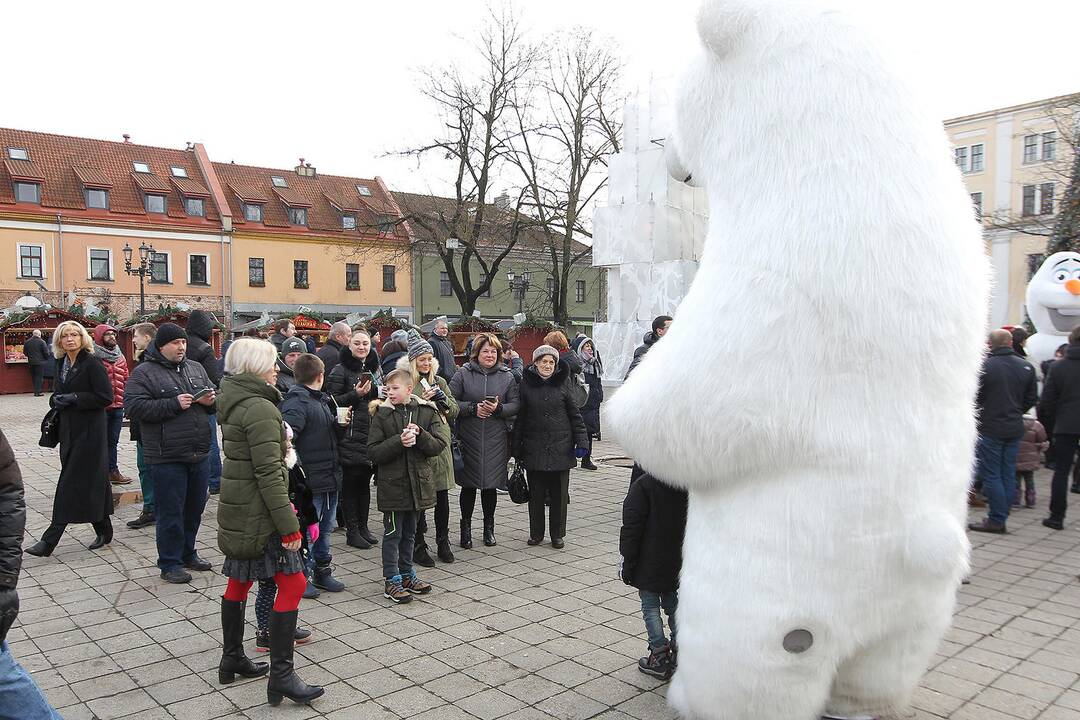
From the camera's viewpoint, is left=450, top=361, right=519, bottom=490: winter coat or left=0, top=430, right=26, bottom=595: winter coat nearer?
left=0, top=430, right=26, bottom=595: winter coat

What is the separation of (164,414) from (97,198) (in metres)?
36.8

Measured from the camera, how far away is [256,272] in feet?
132

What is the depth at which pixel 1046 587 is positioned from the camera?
554 cm

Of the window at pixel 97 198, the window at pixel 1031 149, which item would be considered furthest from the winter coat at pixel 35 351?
the window at pixel 1031 149

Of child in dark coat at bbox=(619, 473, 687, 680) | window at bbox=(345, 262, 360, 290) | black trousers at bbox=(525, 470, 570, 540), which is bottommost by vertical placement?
black trousers at bbox=(525, 470, 570, 540)

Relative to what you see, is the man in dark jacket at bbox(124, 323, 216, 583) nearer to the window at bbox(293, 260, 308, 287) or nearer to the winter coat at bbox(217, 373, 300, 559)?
the winter coat at bbox(217, 373, 300, 559)

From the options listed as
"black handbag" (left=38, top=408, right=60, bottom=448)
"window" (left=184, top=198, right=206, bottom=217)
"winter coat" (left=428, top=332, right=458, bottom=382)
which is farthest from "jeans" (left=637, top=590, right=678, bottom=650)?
"window" (left=184, top=198, right=206, bottom=217)

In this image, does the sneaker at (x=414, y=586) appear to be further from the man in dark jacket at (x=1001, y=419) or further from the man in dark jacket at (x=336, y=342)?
the man in dark jacket at (x=1001, y=419)

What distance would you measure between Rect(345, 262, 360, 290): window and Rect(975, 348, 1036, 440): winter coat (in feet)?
129

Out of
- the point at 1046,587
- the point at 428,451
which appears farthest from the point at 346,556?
Answer: the point at 1046,587

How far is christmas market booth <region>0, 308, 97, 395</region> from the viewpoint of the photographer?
2216cm

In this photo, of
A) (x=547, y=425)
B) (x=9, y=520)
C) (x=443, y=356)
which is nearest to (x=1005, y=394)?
(x=547, y=425)

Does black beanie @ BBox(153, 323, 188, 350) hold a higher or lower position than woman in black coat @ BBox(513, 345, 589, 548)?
higher

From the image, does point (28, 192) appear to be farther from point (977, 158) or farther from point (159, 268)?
point (977, 158)
